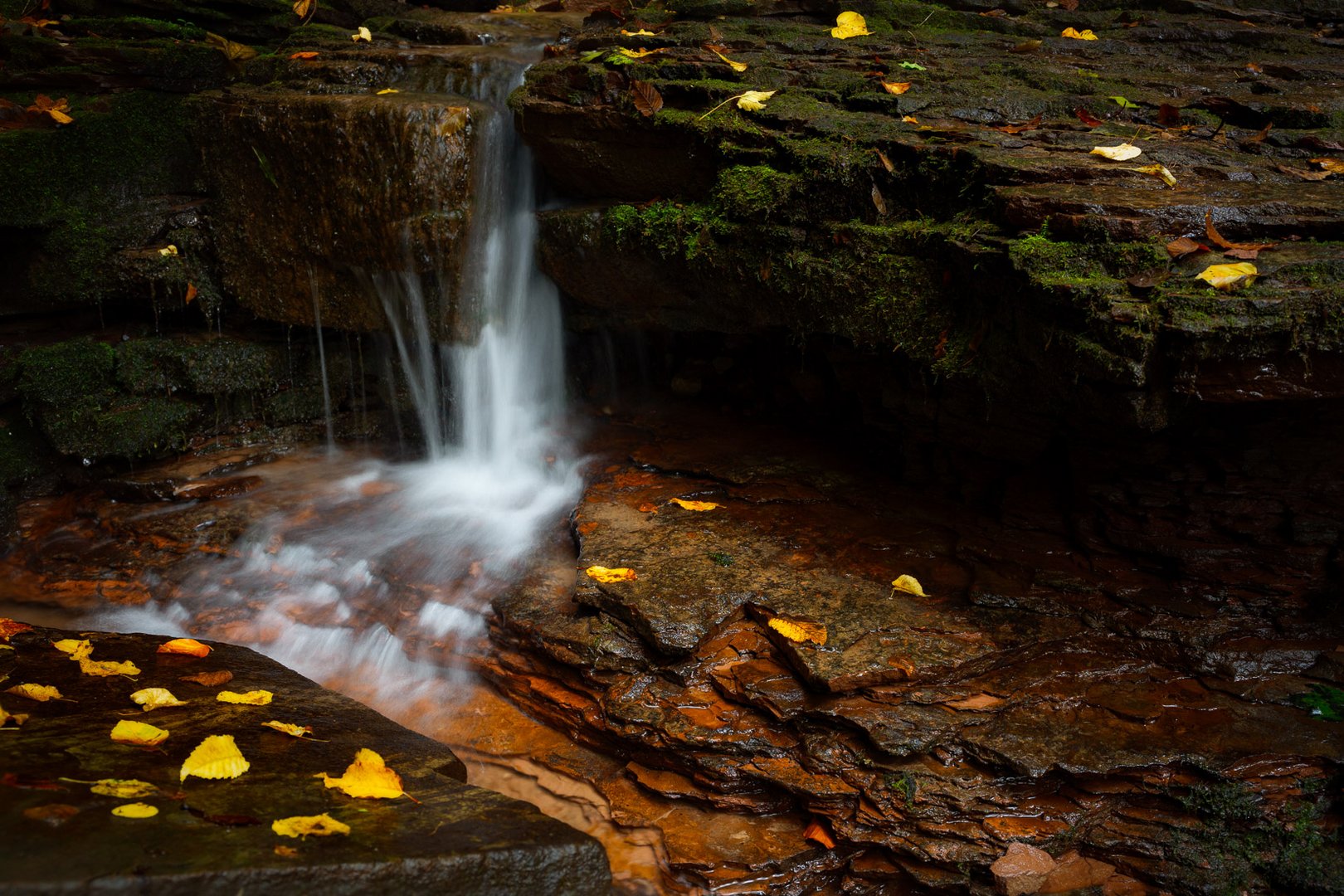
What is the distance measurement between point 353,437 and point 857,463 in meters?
4.03

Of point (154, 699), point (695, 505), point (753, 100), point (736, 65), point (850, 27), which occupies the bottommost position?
point (154, 699)

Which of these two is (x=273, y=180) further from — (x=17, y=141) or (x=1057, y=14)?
(x=1057, y=14)

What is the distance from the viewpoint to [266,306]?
6.49 metres

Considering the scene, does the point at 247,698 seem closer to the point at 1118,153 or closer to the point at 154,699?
the point at 154,699

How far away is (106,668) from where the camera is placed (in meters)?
3.64

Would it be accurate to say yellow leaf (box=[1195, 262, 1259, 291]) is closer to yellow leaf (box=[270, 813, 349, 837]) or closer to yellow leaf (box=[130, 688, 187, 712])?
yellow leaf (box=[270, 813, 349, 837])

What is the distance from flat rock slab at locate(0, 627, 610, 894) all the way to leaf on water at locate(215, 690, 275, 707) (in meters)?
0.04

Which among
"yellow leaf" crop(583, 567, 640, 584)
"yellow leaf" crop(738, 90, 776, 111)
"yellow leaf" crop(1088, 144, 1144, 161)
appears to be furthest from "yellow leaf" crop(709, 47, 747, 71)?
"yellow leaf" crop(583, 567, 640, 584)

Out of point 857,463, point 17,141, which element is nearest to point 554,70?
point 857,463

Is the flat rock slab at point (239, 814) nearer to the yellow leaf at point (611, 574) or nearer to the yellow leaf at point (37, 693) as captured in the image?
the yellow leaf at point (37, 693)

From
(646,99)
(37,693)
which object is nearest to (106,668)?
(37,693)

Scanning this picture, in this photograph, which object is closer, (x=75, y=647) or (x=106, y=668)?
(x=106, y=668)

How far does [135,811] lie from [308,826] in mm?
461

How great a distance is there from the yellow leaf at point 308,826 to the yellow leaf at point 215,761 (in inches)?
15.0
